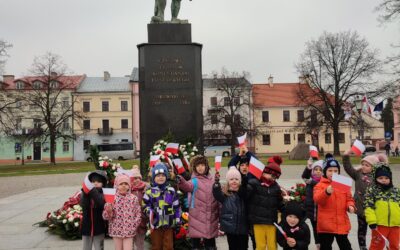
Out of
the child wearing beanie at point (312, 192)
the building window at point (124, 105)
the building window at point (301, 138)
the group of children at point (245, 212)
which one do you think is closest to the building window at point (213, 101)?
the building window at point (124, 105)

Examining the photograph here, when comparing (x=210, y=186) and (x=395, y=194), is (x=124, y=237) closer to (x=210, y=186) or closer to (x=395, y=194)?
(x=210, y=186)

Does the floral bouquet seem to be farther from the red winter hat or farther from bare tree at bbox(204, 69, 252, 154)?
bare tree at bbox(204, 69, 252, 154)

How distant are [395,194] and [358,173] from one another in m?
0.90

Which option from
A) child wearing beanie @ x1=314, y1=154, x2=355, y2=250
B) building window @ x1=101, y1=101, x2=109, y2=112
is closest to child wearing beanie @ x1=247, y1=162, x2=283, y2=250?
child wearing beanie @ x1=314, y1=154, x2=355, y2=250

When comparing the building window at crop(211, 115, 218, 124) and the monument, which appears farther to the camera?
the building window at crop(211, 115, 218, 124)

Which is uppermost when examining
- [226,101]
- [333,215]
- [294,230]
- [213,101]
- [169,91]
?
[213,101]

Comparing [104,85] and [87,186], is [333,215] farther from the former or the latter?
[104,85]

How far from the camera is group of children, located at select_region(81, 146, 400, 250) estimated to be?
5.08 meters

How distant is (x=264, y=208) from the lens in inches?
201

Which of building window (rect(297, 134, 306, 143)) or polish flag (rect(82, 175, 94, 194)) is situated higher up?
building window (rect(297, 134, 306, 143))

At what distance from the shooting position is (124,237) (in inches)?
205

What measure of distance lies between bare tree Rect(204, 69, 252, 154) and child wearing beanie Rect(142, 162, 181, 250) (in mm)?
50831

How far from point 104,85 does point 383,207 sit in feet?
218

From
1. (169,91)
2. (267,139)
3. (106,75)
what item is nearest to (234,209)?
(169,91)
